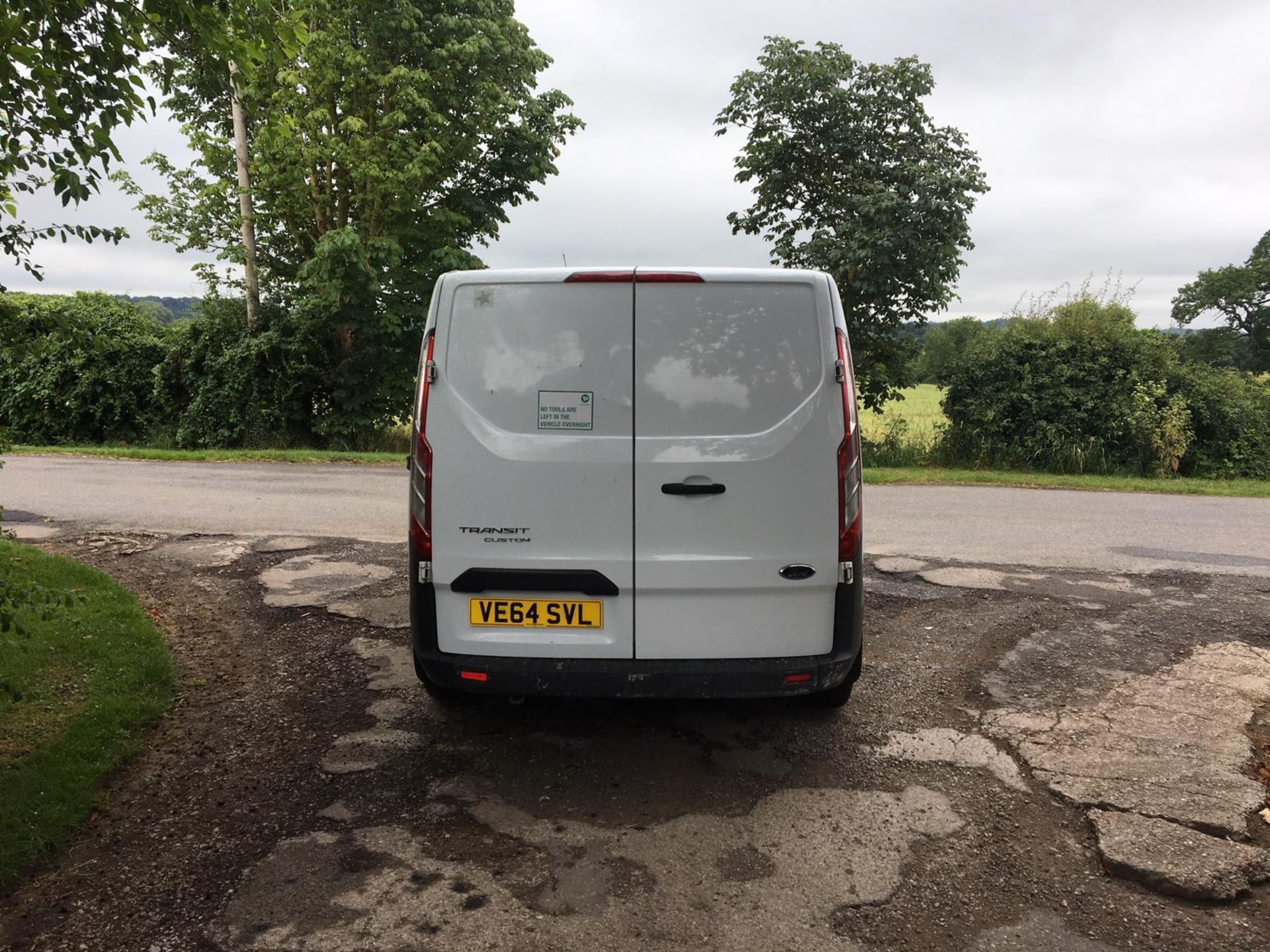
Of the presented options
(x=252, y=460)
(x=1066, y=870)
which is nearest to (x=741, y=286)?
(x=1066, y=870)

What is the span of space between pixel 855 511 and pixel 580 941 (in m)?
1.99

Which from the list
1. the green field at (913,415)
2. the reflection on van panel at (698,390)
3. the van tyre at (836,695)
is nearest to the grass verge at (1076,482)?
the green field at (913,415)

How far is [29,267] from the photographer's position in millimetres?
3699

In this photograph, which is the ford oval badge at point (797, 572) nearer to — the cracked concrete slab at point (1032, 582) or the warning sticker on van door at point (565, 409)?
the warning sticker on van door at point (565, 409)

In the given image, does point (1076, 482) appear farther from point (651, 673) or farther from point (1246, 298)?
point (1246, 298)

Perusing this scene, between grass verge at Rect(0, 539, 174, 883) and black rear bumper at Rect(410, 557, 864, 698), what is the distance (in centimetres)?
149

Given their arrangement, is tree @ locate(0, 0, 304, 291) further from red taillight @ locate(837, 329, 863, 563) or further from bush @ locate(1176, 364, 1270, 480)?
bush @ locate(1176, 364, 1270, 480)

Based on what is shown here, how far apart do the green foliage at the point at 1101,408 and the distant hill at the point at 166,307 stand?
15944 mm

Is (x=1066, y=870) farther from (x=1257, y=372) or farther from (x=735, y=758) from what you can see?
(x=1257, y=372)

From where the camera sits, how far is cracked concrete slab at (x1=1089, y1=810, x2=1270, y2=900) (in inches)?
116

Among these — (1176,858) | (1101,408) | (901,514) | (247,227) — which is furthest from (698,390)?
(247,227)

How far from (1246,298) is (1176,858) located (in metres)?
54.8

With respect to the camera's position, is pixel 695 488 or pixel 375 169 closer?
pixel 695 488

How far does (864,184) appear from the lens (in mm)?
16484
